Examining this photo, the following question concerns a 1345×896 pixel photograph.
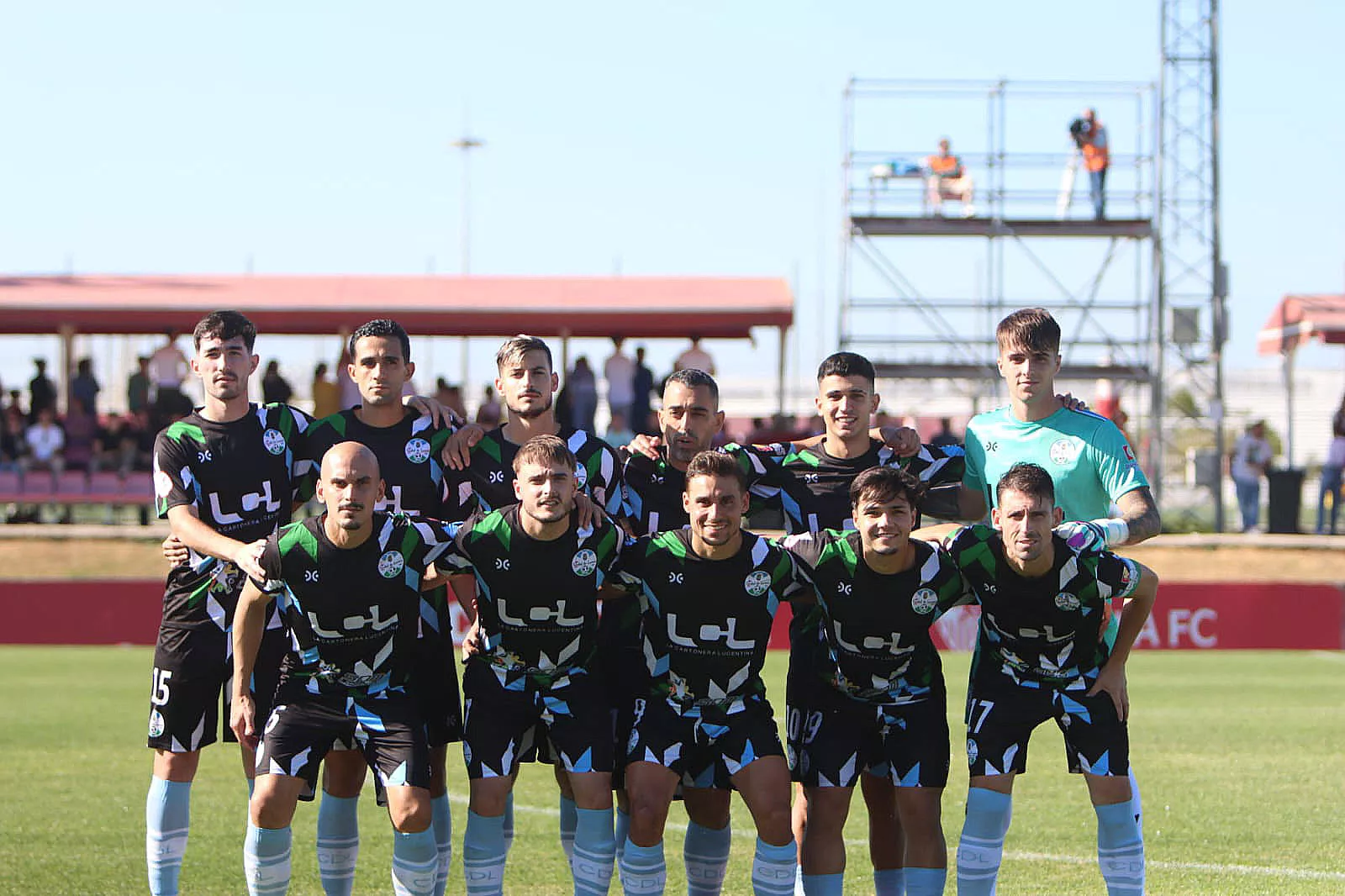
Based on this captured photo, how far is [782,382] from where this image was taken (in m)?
22.0

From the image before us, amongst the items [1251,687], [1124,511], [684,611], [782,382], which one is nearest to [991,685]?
[1124,511]

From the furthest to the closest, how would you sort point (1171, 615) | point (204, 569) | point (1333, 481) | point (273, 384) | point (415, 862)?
point (1333, 481) < point (273, 384) < point (1171, 615) < point (204, 569) < point (415, 862)

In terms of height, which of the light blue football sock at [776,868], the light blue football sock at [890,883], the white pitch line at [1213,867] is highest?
the light blue football sock at [776,868]

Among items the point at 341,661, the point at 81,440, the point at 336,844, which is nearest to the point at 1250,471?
the point at 81,440

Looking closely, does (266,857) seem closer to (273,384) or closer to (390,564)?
(390,564)

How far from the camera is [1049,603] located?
5055 mm

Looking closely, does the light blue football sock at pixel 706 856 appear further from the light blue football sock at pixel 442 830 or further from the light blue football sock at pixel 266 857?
the light blue football sock at pixel 266 857

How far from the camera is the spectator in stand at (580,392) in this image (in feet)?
69.5

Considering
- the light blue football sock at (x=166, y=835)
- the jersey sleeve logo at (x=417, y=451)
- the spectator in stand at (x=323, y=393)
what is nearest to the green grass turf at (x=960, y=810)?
the light blue football sock at (x=166, y=835)

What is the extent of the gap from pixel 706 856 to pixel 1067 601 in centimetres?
159

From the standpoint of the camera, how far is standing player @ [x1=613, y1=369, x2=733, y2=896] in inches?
209

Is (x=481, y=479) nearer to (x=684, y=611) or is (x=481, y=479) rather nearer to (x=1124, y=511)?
(x=684, y=611)

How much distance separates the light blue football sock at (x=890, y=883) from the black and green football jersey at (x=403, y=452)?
2.20m

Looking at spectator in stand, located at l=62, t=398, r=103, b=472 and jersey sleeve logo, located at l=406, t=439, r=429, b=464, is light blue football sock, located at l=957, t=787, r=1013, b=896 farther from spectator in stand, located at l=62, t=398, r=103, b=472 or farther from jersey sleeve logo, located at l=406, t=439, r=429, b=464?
spectator in stand, located at l=62, t=398, r=103, b=472
